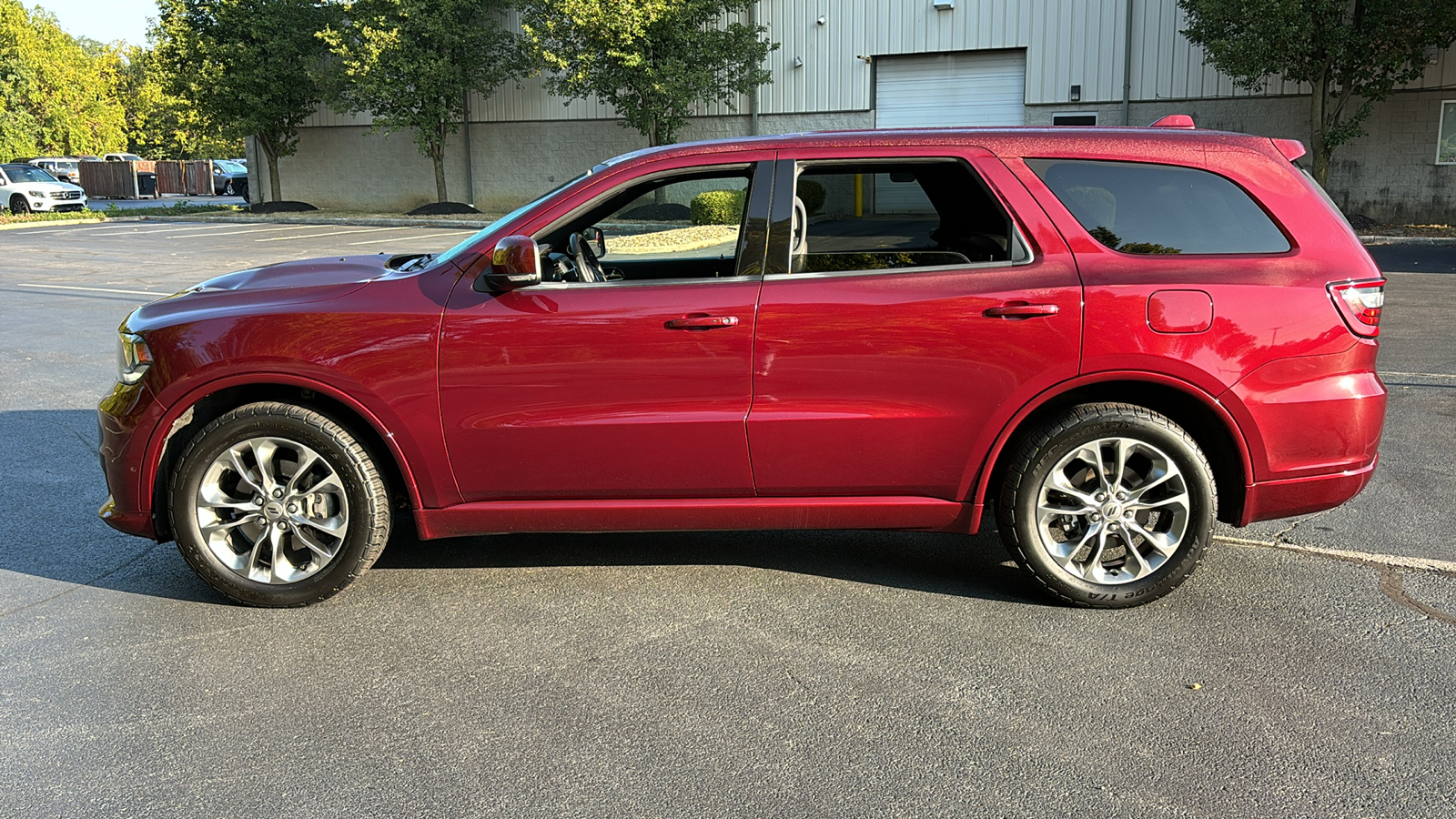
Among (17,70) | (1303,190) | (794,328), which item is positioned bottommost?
(794,328)

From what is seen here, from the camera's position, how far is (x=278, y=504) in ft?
13.9

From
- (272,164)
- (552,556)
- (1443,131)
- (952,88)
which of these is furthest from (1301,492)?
(272,164)

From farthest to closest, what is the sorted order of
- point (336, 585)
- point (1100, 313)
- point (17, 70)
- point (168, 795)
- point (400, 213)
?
point (17, 70) → point (400, 213) → point (336, 585) → point (1100, 313) → point (168, 795)

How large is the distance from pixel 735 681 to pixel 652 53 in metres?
26.8

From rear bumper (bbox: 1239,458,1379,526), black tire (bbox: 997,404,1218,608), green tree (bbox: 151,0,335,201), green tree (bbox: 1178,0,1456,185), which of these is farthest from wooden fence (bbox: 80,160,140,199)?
rear bumper (bbox: 1239,458,1379,526)

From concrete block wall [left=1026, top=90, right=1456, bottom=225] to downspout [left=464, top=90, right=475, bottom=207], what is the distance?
20.2 meters

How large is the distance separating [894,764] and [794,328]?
5.26 ft

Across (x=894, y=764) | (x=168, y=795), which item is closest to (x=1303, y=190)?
(x=894, y=764)

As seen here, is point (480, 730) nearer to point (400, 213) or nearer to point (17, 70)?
point (400, 213)

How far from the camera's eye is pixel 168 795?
297cm

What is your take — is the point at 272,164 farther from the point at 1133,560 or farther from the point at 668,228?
the point at 1133,560

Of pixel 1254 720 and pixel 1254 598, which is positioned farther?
pixel 1254 598

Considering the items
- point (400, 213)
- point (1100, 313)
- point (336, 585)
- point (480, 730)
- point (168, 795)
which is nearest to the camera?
point (168, 795)

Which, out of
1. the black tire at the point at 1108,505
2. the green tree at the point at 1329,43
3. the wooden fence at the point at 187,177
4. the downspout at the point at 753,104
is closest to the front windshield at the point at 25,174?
the wooden fence at the point at 187,177
